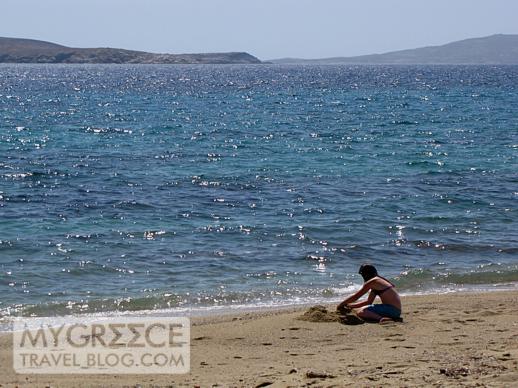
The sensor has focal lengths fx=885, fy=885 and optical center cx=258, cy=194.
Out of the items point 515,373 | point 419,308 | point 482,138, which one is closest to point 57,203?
point 419,308

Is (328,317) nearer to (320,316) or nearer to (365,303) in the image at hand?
(320,316)

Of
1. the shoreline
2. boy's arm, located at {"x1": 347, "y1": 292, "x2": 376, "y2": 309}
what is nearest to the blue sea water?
the shoreline

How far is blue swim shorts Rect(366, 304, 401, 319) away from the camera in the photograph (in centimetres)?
1147

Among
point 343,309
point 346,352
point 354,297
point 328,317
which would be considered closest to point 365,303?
point 354,297

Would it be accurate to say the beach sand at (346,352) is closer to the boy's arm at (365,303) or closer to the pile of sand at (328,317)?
the pile of sand at (328,317)

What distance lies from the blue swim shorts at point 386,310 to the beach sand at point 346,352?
175 mm

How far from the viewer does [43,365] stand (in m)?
9.57

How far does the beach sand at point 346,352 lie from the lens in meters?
8.38

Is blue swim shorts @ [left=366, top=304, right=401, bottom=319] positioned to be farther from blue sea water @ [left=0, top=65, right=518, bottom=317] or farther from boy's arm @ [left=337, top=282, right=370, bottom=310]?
blue sea water @ [left=0, top=65, right=518, bottom=317]

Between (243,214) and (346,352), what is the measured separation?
1056 cm

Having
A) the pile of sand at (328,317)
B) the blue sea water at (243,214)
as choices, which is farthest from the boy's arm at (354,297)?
the blue sea water at (243,214)

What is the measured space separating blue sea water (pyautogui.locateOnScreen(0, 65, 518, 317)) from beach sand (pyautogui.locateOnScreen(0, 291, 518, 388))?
7.60 ft

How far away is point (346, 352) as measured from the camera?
32.3ft

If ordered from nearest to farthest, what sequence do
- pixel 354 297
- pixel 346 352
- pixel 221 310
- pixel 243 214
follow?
pixel 346 352, pixel 354 297, pixel 221 310, pixel 243 214
